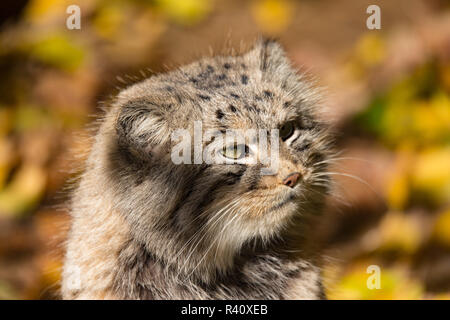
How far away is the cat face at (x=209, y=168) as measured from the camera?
7.93 feet

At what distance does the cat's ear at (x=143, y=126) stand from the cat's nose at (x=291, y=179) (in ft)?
1.76

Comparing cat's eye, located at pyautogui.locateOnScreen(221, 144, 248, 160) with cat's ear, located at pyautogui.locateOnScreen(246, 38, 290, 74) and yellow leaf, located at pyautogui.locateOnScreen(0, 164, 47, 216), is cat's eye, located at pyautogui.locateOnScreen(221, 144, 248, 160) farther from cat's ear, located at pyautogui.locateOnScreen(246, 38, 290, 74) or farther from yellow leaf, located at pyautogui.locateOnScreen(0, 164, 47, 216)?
yellow leaf, located at pyautogui.locateOnScreen(0, 164, 47, 216)

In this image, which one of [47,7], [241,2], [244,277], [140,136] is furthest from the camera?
[241,2]

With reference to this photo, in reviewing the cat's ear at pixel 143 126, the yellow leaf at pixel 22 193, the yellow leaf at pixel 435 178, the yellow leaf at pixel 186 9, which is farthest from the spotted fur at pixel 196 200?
the yellow leaf at pixel 435 178

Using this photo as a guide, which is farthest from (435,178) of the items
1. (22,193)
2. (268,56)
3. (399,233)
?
(22,193)

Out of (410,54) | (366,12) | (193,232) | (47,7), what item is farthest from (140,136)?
(410,54)

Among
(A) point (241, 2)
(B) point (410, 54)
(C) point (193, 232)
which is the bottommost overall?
(C) point (193, 232)

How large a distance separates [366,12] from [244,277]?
2.39m

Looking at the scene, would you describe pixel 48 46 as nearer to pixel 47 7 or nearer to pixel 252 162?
pixel 47 7

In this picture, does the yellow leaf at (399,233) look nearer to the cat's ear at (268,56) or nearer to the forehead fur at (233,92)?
the forehead fur at (233,92)

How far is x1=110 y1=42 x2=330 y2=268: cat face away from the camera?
95.2 inches

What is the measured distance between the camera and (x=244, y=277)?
9.01 ft

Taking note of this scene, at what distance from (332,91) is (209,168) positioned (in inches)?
62.2

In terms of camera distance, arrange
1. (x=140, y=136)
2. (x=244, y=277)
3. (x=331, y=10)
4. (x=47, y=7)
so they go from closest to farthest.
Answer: (x=140, y=136) → (x=244, y=277) → (x=47, y=7) → (x=331, y=10)
